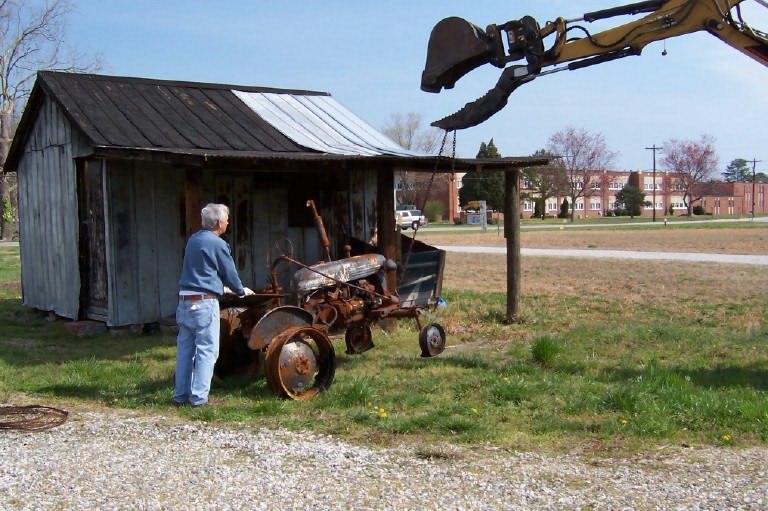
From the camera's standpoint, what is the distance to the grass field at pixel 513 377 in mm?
6516

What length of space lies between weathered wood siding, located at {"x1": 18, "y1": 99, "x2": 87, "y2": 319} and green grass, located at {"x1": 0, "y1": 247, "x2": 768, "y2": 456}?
Result: 81 centimetres

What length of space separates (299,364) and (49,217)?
7663 mm

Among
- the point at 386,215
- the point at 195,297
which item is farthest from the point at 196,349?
the point at 386,215

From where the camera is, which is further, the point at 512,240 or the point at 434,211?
the point at 434,211

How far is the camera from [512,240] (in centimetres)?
1293

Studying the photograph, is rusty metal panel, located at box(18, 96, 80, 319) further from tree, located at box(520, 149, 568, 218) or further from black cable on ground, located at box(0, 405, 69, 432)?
tree, located at box(520, 149, 568, 218)

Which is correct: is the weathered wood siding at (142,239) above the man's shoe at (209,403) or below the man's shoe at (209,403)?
above

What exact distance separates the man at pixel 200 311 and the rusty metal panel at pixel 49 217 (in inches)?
230

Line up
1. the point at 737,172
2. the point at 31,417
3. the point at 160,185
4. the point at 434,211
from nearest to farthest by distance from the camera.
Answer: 1. the point at 31,417
2. the point at 160,185
3. the point at 434,211
4. the point at 737,172

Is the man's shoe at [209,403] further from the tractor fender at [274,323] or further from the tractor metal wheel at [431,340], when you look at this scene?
the tractor metal wheel at [431,340]

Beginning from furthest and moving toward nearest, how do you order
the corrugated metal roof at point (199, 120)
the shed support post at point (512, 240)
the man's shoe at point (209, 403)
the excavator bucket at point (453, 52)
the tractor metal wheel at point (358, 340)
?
the shed support post at point (512, 240) → the corrugated metal roof at point (199, 120) → the tractor metal wheel at point (358, 340) → the excavator bucket at point (453, 52) → the man's shoe at point (209, 403)

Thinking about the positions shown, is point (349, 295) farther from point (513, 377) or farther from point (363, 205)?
point (363, 205)

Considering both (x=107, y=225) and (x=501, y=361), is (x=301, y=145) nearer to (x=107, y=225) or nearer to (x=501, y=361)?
(x=107, y=225)

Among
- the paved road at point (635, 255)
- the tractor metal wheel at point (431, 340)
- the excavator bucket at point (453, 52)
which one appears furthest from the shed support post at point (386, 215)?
the paved road at point (635, 255)
